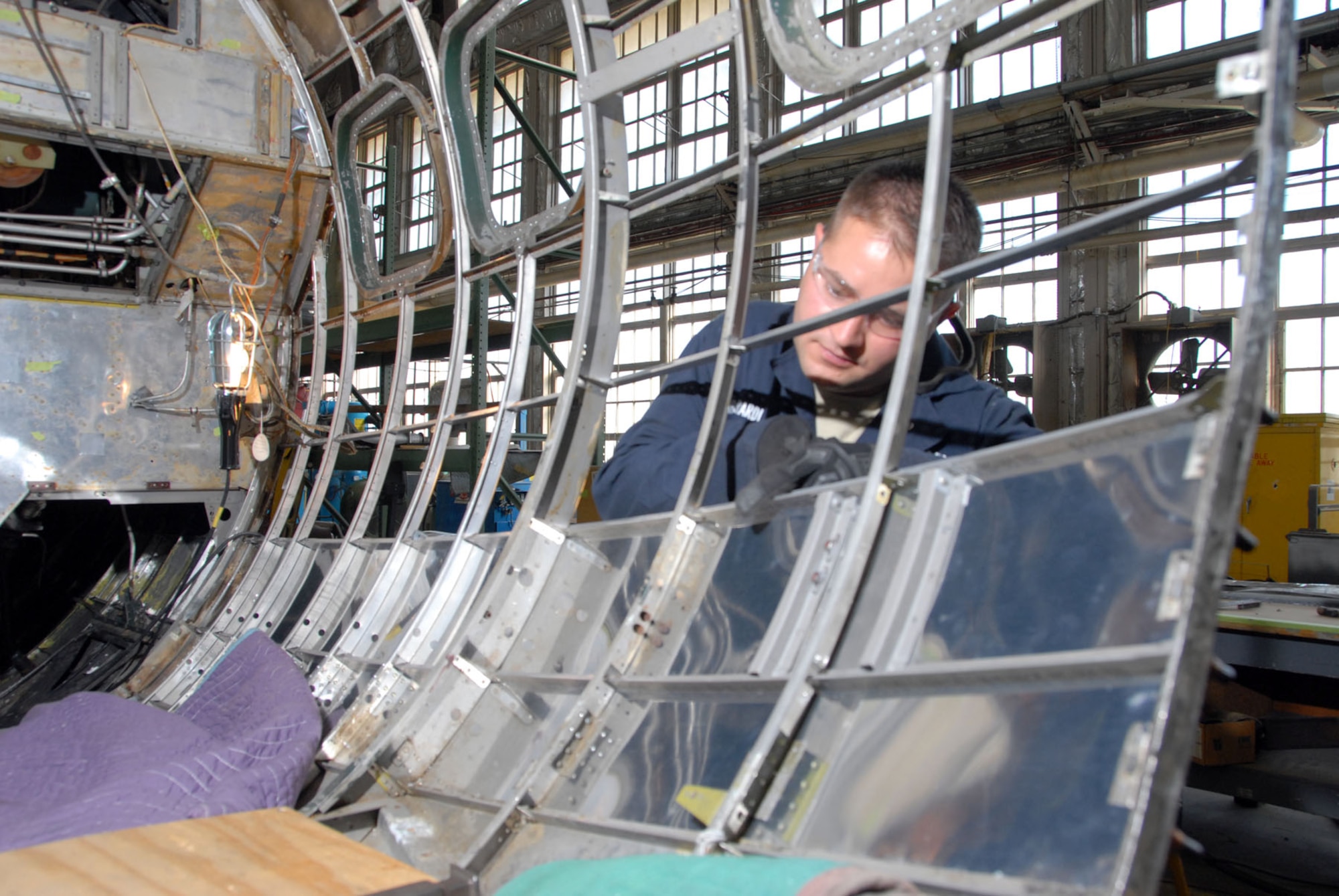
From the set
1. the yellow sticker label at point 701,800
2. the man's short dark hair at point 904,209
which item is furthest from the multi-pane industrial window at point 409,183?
the yellow sticker label at point 701,800

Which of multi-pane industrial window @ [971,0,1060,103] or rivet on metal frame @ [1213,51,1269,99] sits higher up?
multi-pane industrial window @ [971,0,1060,103]

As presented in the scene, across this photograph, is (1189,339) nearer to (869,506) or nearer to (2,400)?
(869,506)

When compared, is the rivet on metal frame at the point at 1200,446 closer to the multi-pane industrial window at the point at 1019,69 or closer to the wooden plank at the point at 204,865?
the wooden plank at the point at 204,865

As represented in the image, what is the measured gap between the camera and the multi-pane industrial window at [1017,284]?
33.8 ft

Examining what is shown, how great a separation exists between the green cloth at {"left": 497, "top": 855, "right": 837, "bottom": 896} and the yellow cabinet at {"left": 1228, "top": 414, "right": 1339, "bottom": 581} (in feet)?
21.7

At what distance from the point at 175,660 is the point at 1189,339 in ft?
24.0

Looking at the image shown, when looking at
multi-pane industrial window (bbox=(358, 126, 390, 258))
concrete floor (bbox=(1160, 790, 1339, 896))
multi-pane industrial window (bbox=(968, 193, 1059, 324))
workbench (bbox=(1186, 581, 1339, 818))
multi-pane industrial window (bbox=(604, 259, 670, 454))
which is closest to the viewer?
workbench (bbox=(1186, 581, 1339, 818))

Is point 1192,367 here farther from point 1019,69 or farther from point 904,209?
point 904,209

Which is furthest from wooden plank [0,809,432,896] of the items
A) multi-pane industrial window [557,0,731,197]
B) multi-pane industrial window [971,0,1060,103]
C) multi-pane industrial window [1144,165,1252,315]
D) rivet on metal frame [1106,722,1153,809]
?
multi-pane industrial window [557,0,731,197]

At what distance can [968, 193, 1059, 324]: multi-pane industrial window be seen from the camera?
1030 centimetres

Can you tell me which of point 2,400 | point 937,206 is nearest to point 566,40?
point 2,400

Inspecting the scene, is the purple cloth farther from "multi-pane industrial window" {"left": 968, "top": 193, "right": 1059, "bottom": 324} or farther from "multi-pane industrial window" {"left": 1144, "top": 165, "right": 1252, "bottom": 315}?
"multi-pane industrial window" {"left": 1144, "top": 165, "right": 1252, "bottom": 315}

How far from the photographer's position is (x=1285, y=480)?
22.3ft

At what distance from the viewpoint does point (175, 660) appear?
419 centimetres
